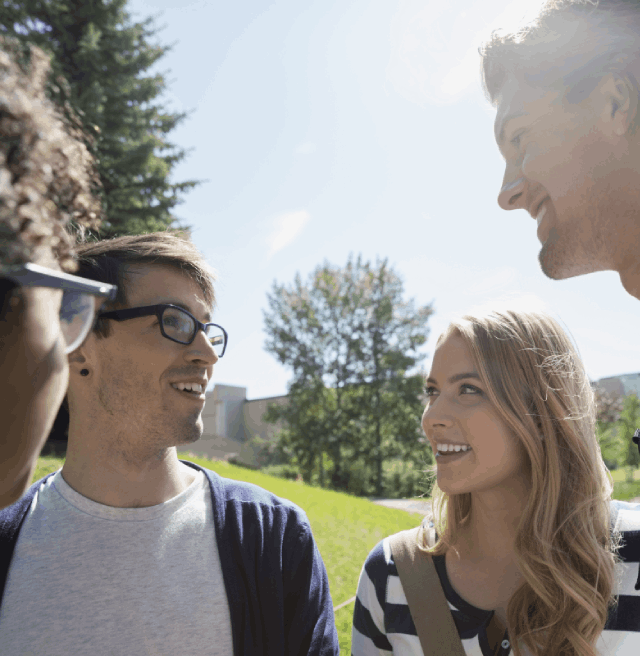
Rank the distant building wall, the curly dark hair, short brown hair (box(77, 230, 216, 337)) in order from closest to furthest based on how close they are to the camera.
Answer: the curly dark hair, short brown hair (box(77, 230, 216, 337)), the distant building wall

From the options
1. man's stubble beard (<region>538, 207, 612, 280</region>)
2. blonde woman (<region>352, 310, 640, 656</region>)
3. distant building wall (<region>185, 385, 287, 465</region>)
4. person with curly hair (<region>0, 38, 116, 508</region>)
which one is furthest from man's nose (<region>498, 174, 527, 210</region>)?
Answer: distant building wall (<region>185, 385, 287, 465</region>)

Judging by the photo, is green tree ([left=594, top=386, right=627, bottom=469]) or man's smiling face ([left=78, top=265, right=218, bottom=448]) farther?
green tree ([left=594, top=386, right=627, bottom=469])

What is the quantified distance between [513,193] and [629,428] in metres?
30.0

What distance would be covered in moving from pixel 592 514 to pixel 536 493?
0.25 m

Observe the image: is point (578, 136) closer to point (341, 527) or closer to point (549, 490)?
point (549, 490)

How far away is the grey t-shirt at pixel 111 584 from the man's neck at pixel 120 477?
4 cm

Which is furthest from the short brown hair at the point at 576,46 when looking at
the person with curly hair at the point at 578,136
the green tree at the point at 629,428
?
the green tree at the point at 629,428

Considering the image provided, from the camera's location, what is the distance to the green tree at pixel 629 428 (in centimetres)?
2484

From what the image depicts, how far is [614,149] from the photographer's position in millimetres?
1414

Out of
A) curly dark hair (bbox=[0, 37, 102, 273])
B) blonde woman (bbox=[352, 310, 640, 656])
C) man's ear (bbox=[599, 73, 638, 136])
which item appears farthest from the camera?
blonde woman (bbox=[352, 310, 640, 656])

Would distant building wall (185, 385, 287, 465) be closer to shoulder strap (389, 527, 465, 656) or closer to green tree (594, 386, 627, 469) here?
green tree (594, 386, 627, 469)

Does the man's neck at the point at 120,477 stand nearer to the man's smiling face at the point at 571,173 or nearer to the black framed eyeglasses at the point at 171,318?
the black framed eyeglasses at the point at 171,318

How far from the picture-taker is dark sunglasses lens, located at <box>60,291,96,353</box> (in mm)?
940

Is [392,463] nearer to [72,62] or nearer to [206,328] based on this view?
[72,62]
